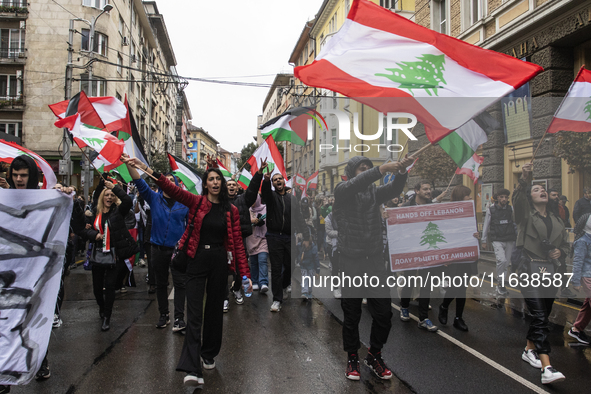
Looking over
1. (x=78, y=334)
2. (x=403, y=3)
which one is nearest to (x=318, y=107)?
(x=78, y=334)

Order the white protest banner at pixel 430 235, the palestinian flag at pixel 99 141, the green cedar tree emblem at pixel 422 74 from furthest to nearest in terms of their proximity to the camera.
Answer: the palestinian flag at pixel 99 141 < the white protest banner at pixel 430 235 < the green cedar tree emblem at pixel 422 74

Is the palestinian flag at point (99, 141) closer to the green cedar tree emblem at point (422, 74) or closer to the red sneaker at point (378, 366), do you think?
the green cedar tree emblem at point (422, 74)

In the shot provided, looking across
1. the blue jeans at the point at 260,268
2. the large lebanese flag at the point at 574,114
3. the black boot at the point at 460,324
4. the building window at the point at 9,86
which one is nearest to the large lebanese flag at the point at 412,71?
the large lebanese flag at the point at 574,114

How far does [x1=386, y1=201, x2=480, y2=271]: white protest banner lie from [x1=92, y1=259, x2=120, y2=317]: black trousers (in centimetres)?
373

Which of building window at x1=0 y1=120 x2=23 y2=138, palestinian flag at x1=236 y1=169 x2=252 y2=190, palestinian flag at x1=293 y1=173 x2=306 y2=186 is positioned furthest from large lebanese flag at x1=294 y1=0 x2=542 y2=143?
building window at x1=0 y1=120 x2=23 y2=138

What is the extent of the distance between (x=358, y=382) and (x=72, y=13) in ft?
105

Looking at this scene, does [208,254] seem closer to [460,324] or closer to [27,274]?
[27,274]

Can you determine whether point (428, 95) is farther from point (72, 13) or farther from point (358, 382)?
point (72, 13)

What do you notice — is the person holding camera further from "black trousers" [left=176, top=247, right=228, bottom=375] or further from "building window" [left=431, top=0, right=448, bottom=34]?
"building window" [left=431, top=0, right=448, bottom=34]

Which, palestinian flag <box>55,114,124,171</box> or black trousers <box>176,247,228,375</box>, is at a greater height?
palestinian flag <box>55,114,124,171</box>

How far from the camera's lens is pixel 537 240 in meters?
4.15

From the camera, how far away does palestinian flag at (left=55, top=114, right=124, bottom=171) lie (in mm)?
5074

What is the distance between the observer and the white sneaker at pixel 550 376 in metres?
3.74

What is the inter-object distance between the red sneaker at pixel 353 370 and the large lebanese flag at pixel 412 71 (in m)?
2.13
